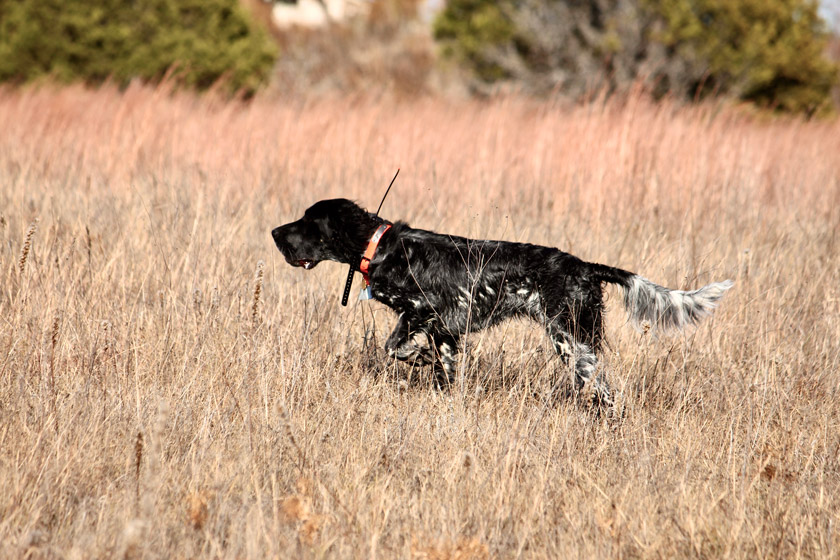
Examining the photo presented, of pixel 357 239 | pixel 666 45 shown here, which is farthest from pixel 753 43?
pixel 357 239

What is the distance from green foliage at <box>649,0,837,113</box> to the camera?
45.1 ft

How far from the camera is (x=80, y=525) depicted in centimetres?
232

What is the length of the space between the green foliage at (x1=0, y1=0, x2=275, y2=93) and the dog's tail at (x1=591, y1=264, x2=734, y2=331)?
1138 cm

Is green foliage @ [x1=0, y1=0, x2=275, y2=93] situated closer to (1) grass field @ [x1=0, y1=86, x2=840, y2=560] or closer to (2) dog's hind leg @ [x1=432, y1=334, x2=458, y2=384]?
(1) grass field @ [x1=0, y1=86, x2=840, y2=560]

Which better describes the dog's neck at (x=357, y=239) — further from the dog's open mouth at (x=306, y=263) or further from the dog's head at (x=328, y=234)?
the dog's open mouth at (x=306, y=263)

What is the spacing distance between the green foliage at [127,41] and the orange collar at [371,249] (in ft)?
35.0

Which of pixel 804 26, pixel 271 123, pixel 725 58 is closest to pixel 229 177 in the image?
pixel 271 123

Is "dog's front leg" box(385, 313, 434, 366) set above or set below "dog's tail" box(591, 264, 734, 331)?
below

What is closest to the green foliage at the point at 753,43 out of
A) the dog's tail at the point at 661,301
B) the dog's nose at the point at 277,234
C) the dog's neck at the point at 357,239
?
the dog's tail at the point at 661,301

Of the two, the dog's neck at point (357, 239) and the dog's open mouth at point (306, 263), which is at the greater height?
the dog's neck at point (357, 239)

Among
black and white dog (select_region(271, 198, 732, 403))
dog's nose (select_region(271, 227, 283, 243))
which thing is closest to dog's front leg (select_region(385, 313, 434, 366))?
black and white dog (select_region(271, 198, 732, 403))

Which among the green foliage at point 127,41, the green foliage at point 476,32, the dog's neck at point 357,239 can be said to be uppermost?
the green foliage at point 476,32

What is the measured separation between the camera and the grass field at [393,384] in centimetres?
243

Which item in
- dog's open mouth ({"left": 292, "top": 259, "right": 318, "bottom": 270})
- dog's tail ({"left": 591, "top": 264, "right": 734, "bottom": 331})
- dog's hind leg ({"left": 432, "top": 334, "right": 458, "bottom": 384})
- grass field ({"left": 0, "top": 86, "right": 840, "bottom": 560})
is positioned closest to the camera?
grass field ({"left": 0, "top": 86, "right": 840, "bottom": 560})
